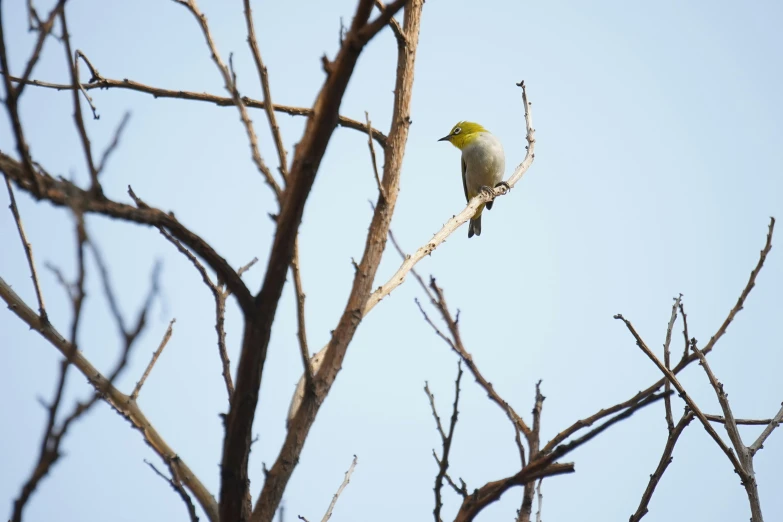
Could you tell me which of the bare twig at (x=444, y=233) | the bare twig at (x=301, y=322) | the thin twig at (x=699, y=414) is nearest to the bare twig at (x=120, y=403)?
the bare twig at (x=301, y=322)

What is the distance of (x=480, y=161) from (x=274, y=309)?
857 cm

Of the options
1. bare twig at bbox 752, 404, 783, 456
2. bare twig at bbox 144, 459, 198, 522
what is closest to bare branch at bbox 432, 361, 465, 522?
bare twig at bbox 144, 459, 198, 522

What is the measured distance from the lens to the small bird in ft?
32.8

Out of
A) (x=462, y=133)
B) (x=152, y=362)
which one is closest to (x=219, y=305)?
(x=152, y=362)

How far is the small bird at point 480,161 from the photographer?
999cm

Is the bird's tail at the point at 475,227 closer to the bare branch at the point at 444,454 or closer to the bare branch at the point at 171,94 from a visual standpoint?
the bare branch at the point at 171,94

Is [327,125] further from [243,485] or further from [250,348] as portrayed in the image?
[243,485]

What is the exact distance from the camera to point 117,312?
3.82ft

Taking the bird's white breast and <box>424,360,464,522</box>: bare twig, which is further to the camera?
the bird's white breast

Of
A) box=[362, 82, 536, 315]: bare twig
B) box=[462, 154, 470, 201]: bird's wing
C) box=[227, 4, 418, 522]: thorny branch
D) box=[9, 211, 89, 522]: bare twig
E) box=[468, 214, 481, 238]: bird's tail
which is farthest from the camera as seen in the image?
box=[468, 214, 481, 238]: bird's tail

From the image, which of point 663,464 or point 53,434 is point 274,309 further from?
point 663,464

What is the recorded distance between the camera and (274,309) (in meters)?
1.76

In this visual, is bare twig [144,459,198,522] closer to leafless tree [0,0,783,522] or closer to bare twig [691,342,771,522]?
leafless tree [0,0,783,522]

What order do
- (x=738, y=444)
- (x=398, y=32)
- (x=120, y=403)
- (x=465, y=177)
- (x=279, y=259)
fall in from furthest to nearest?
(x=465, y=177)
(x=398, y=32)
(x=738, y=444)
(x=120, y=403)
(x=279, y=259)
